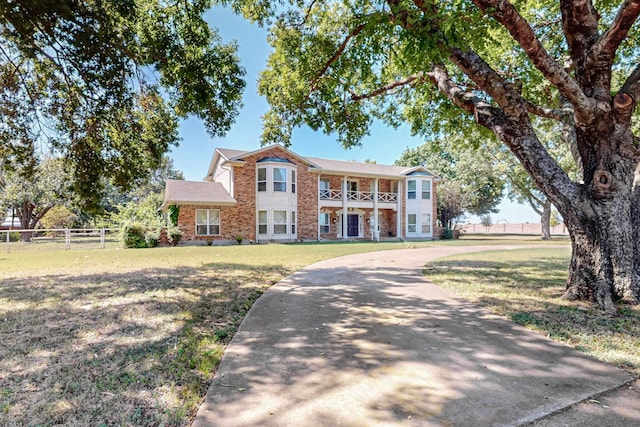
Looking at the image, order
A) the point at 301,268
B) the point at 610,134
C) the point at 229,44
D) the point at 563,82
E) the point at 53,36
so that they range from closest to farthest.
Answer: the point at 563,82 < the point at 610,134 < the point at 53,36 < the point at 229,44 < the point at 301,268

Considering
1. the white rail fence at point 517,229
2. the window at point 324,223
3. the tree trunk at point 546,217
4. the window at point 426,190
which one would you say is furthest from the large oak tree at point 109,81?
the white rail fence at point 517,229

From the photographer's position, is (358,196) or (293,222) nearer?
(293,222)

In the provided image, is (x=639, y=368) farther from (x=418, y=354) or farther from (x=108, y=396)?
(x=108, y=396)

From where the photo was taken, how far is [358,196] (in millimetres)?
26641

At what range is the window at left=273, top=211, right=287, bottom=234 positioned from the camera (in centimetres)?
2252

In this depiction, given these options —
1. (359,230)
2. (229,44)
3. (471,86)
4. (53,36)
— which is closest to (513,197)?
(359,230)

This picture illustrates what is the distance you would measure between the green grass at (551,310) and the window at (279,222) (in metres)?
14.7

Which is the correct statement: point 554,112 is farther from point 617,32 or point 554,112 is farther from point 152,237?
point 152,237

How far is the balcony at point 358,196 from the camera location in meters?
25.3

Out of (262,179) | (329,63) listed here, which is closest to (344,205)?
(262,179)

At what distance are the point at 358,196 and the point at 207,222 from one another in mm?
12245

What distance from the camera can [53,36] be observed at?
646cm

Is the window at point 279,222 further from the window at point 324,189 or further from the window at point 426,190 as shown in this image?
the window at point 426,190

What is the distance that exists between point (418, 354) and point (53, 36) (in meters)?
8.84
